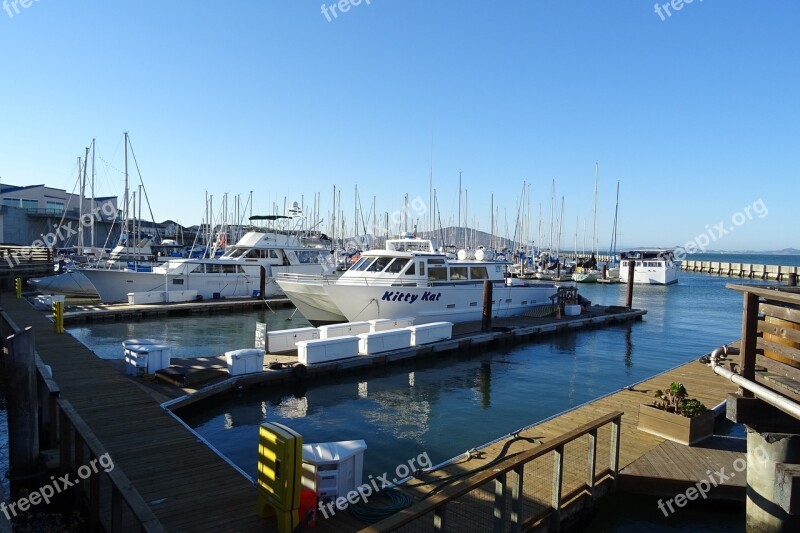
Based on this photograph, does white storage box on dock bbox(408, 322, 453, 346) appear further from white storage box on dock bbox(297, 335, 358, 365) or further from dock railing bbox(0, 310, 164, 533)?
dock railing bbox(0, 310, 164, 533)

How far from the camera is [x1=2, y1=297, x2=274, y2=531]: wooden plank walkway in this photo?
5547 millimetres

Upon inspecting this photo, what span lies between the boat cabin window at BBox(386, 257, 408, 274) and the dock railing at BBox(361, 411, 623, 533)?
13.4 metres

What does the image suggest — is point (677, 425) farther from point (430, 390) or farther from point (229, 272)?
point (229, 272)

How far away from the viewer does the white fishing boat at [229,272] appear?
92.3ft

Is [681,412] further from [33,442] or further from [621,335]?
[621,335]

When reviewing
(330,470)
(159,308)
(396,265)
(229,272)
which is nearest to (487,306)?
(396,265)

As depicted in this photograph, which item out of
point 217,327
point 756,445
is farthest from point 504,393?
point 217,327

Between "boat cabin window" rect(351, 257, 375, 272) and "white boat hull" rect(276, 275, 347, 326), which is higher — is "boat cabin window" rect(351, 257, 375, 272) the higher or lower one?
the higher one

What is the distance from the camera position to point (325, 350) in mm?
14094

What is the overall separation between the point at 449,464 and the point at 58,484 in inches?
Answer: 207

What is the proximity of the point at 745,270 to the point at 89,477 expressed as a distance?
305 feet

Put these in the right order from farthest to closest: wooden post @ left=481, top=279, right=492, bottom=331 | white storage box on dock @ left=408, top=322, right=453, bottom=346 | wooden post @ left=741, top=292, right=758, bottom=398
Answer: wooden post @ left=481, top=279, right=492, bottom=331 → white storage box on dock @ left=408, top=322, right=453, bottom=346 → wooden post @ left=741, top=292, right=758, bottom=398
